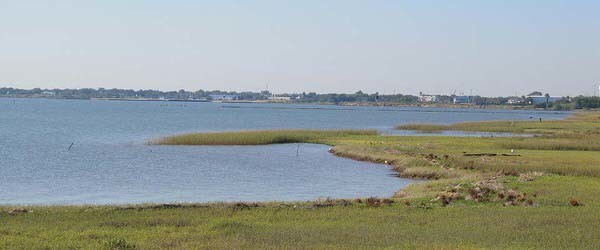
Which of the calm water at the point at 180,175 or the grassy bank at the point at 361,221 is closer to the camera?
the grassy bank at the point at 361,221

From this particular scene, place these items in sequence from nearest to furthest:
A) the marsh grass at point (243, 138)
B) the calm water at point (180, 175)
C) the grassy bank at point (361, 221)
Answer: the grassy bank at point (361, 221), the calm water at point (180, 175), the marsh grass at point (243, 138)

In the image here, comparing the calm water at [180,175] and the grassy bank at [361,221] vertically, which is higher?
the grassy bank at [361,221]

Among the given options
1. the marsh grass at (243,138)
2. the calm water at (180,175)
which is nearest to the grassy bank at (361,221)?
the calm water at (180,175)

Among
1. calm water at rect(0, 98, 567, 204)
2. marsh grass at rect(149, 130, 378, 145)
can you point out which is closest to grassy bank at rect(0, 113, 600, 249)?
calm water at rect(0, 98, 567, 204)

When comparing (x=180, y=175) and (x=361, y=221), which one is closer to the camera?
(x=361, y=221)

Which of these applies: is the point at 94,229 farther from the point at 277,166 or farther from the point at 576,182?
the point at 277,166

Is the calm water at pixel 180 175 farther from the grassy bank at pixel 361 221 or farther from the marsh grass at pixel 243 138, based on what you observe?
the grassy bank at pixel 361 221

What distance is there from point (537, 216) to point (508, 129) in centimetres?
7452

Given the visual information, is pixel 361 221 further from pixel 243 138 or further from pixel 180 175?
pixel 243 138

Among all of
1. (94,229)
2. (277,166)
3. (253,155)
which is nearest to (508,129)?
(253,155)

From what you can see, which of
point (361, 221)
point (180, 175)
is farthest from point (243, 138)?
point (361, 221)

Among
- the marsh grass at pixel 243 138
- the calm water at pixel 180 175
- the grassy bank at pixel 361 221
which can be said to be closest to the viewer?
the grassy bank at pixel 361 221

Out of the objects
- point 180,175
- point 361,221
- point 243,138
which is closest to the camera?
point 361,221

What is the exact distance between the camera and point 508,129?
96.6 metres
